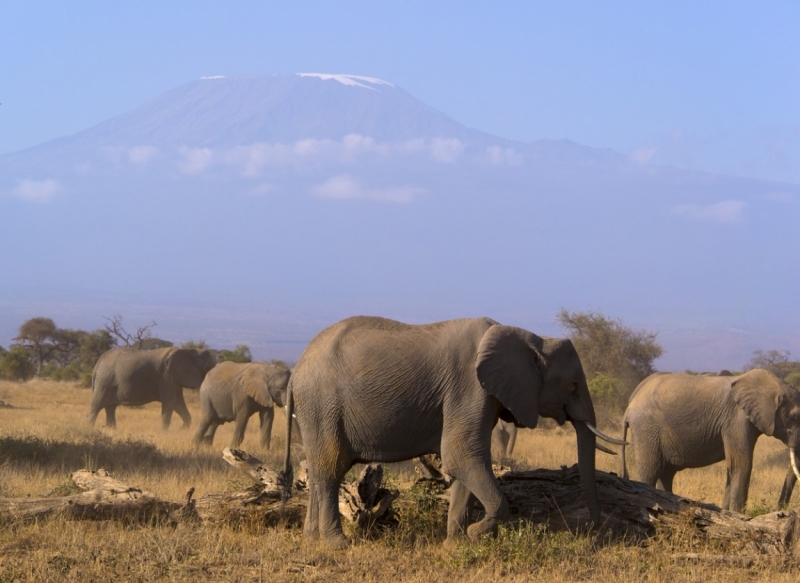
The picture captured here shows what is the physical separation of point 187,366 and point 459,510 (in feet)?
63.3

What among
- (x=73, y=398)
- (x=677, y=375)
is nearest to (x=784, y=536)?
(x=677, y=375)

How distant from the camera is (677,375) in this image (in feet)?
50.2

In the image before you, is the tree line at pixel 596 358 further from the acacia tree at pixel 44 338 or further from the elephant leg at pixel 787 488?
the elephant leg at pixel 787 488

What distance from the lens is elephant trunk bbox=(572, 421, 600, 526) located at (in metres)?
10.1

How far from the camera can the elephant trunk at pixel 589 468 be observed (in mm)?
10148

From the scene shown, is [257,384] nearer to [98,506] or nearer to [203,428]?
[203,428]

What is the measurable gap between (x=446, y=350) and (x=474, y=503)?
180cm

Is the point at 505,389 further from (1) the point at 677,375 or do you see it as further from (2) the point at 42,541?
(1) the point at 677,375

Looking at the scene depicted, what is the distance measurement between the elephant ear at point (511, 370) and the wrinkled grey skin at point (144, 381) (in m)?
19.2

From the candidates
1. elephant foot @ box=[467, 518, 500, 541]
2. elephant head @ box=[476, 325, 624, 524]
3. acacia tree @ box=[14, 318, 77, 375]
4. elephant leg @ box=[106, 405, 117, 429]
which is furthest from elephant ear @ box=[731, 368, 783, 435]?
acacia tree @ box=[14, 318, 77, 375]

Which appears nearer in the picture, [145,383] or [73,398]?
[145,383]

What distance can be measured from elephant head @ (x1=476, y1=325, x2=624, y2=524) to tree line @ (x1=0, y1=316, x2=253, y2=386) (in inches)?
1144

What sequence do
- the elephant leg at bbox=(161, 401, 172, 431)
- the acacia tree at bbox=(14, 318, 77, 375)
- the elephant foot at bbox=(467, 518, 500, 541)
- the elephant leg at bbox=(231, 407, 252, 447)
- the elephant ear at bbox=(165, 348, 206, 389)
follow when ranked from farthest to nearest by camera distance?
1. the acacia tree at bbox=(14, 318, 77, 375)
2. the elephant ear at bbox=(165, 348, 206, 389)
3. the elephant leg at bbox=(161, 401, 172, 431)
4. the elephant leg at bbox=(231, 407, 252, 447)
5. the elephant foot at bbox=(467, 518, 500, 541)

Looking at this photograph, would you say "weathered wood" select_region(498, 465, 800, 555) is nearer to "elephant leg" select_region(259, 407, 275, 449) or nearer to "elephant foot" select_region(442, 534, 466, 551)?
"elephant foot" select_region(442, 534, 466, 551)
